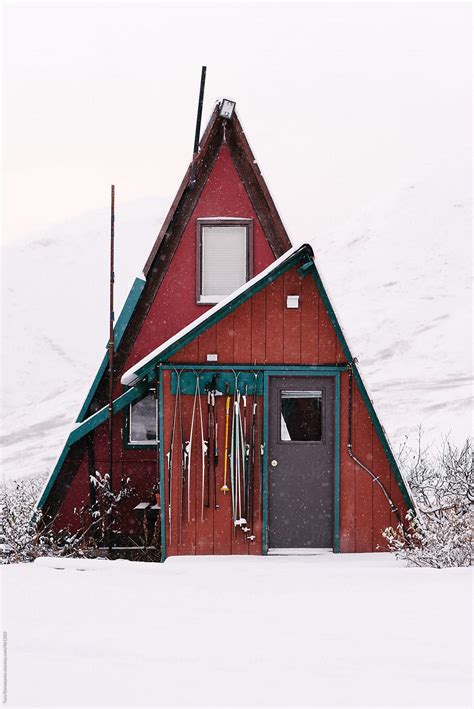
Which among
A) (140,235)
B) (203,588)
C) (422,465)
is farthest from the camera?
(140,235)

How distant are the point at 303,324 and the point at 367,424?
1597mm

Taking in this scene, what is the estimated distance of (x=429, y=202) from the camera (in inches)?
3420

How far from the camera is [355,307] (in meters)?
62.8

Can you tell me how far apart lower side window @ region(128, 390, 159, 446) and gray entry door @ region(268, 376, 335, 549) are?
108 inches

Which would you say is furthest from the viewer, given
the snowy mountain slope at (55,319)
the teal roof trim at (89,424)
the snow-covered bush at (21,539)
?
the snowy mountain slope at (55,319)

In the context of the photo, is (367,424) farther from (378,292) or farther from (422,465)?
(378,292)

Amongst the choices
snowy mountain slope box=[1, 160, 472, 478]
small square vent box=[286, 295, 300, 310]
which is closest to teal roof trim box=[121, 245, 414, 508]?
small square vent box=[286, 295, 300, 310]

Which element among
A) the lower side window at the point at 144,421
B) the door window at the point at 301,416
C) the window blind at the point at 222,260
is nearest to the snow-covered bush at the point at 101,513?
the lower side window at the point at 144,421

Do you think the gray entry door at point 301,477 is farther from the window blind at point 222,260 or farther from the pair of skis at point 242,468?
the window blind at point 222,260

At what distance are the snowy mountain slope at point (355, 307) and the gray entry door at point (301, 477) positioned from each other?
1391 centimetres

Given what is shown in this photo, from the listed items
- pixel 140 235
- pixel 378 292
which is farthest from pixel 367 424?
pixel 140 235

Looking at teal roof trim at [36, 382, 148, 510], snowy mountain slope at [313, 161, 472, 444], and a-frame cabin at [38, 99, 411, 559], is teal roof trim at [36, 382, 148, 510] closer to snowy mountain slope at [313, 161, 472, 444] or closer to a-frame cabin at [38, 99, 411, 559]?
a-frame cabin at [38, 99, 411, 559]

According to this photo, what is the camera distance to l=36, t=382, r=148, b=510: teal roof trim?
1275 centimetres

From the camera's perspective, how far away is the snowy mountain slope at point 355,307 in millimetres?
38375
